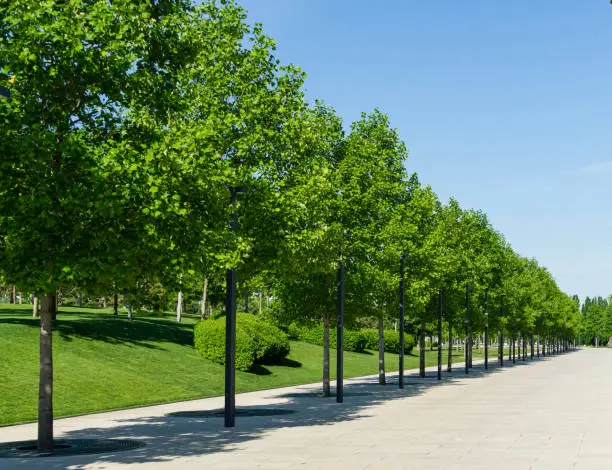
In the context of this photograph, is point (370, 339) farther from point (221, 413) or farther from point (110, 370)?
point (221, 413)

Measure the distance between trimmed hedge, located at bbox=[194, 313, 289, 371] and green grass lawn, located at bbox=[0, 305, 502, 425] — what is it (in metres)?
0.58

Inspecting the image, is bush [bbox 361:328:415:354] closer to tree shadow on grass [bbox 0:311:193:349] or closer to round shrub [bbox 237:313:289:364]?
round shrub [bbox 237:313:289:364]

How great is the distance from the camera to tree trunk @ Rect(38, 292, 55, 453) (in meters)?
16.5

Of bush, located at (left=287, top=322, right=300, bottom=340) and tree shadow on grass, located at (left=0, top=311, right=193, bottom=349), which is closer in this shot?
tree shadow on grass, located at (left=0, top=311, right=193, bottom=349)

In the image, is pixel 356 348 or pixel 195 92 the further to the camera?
pixel 356 348

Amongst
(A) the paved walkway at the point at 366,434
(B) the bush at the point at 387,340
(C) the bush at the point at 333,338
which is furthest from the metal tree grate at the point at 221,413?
(B) the bush at the point at 387,340

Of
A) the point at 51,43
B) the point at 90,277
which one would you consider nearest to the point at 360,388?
the point at 90,277

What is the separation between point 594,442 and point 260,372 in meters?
25.1

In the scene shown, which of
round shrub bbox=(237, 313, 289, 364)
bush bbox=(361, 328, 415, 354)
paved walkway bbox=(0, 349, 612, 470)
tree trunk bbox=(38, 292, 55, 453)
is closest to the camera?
paved walkway bbox=(0, 349, 612, 470)

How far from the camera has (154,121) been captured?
730 inches

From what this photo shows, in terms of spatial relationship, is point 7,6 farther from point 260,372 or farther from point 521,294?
point 521,294

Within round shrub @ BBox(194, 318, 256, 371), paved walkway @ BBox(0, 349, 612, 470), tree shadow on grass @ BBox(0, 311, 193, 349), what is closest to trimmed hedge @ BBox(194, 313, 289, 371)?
round shrub @ BBox(194, 318, 256, 371)

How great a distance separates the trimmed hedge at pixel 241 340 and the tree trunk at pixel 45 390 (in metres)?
22.1

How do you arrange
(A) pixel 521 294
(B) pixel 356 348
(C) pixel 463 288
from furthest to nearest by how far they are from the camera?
(A) pixel 521 294 < (B) pixel 356 348 < (C) pixel 463 288
